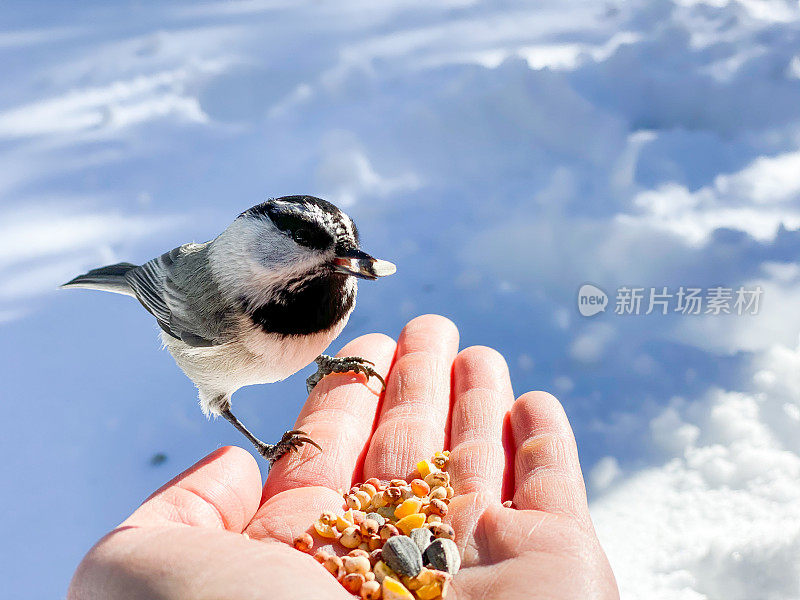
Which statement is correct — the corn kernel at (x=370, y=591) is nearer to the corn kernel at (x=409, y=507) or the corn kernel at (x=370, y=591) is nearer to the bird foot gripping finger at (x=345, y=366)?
the corn kernel at (x=409, y=507)

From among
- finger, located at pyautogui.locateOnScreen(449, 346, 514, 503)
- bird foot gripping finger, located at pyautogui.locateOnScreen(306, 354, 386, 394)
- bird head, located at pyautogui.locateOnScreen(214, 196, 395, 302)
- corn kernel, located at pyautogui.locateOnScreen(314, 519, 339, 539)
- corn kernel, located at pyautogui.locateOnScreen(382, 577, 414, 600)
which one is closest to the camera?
corn kernel, located at pyautogui.locateOnScreen(382, 577, 414, 600)

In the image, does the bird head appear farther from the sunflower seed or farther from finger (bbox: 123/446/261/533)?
the sunflower seed

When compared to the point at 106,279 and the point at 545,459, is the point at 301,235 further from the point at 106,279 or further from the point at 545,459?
the point at 106,279

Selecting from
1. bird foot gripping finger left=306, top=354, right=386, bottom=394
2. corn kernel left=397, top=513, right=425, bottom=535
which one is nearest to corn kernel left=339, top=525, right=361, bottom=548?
corn kernel left=397, top=513, right=425, bottom=535

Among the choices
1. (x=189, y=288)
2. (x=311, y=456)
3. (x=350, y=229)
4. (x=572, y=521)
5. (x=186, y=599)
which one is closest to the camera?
(x=186, y=599)

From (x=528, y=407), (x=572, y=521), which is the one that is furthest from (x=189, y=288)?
(x=572, y=521)

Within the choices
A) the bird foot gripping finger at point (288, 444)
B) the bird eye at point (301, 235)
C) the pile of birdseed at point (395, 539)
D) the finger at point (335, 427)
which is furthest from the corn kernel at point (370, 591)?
the bird eye at point (301, 235)

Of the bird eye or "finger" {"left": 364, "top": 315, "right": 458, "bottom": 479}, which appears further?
A: "finger" {"left": 364, "top": 315, "right": 458, "bottom": 479}

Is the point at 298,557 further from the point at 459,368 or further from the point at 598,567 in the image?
the point at 459,368
